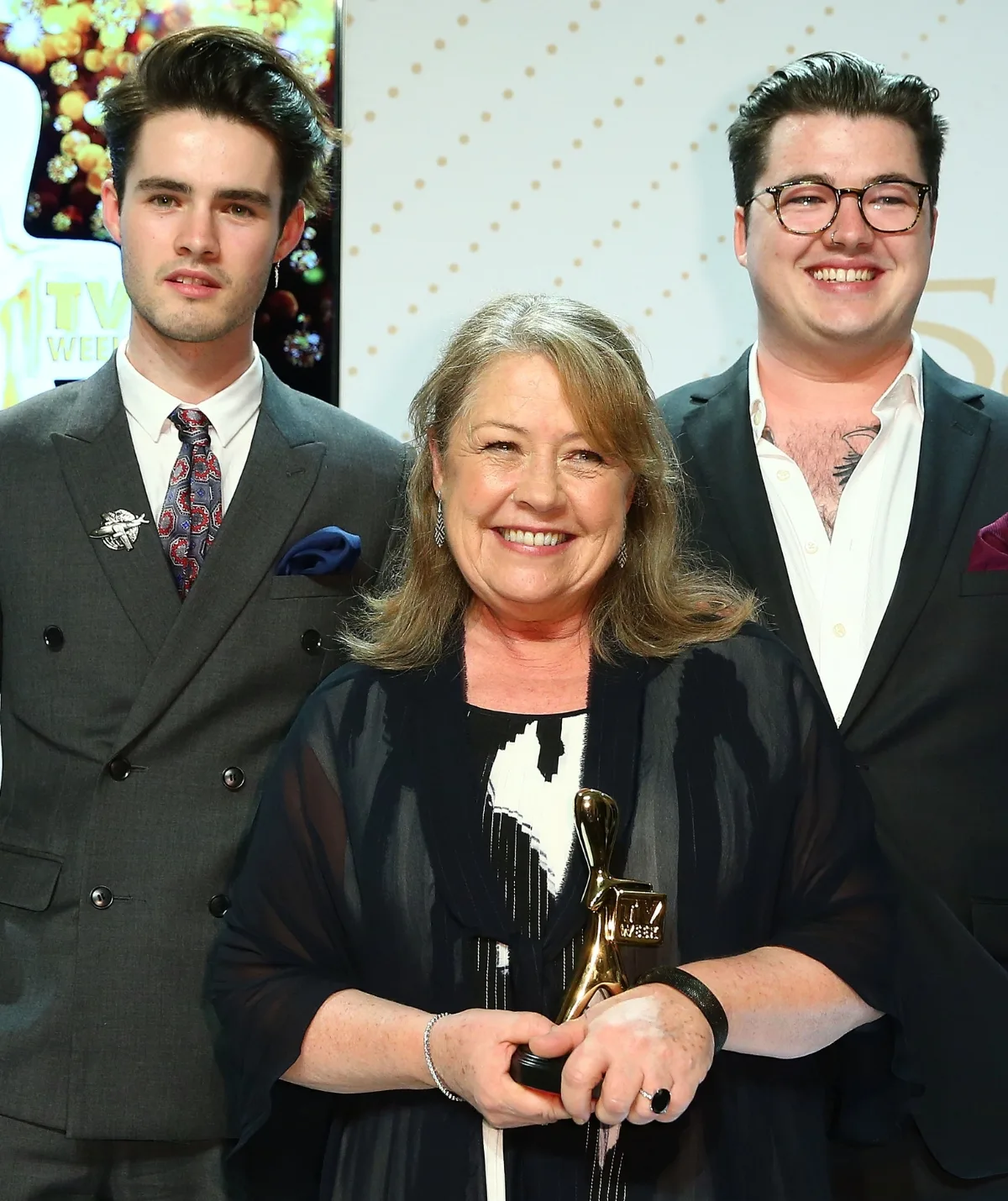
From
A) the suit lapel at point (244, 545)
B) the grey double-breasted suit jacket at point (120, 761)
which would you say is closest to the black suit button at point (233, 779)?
the grey double-breasted suit jacket at point (120, 761)

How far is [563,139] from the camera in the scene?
314 centimetres

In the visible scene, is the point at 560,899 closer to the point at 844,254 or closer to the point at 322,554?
the point at 322,554

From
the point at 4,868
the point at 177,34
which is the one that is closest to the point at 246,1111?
the point at 4,868

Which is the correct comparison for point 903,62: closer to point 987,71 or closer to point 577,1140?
point 987,71

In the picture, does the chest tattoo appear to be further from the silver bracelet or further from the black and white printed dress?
the silver bracelet

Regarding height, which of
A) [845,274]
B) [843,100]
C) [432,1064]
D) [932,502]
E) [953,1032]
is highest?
[843,100]

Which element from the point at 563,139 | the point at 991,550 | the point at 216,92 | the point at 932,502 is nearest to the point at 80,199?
the point at 216,92

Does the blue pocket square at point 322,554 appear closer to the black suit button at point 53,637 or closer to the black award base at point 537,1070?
the black suit button at point 53,637

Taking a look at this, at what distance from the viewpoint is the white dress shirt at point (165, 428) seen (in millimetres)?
2287

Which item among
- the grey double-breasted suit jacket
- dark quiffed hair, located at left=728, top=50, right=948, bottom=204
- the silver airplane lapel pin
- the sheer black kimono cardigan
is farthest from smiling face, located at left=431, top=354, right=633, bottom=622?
dark quiffed hair, located at left=728, top=50, right=948, bottom=204

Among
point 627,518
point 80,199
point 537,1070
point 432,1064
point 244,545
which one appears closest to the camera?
point 537,1070

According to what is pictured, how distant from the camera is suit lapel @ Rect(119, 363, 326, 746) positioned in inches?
84.0

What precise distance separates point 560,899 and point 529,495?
0.47m

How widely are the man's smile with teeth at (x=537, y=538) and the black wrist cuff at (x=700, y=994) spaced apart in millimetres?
532
